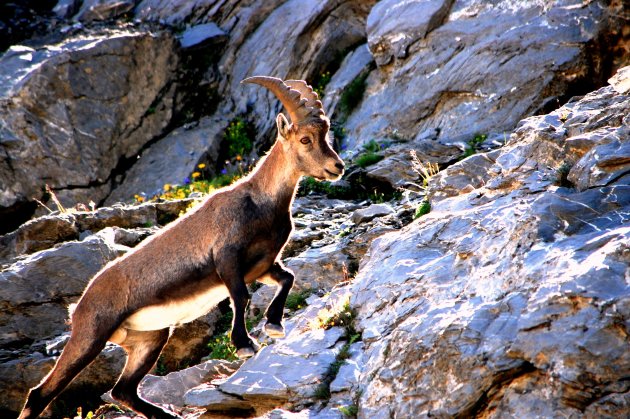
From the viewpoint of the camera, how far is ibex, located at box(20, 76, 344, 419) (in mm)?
8633

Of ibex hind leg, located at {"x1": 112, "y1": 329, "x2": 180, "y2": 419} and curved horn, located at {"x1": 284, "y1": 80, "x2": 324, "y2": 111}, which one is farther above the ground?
curved horn, located at {"x1": 284, "y1": 80, "x2": 324, "y2": 111}

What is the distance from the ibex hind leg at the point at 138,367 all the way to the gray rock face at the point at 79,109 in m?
9.79

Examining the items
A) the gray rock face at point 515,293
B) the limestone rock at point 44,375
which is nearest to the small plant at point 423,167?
the gray rock face at point 515,293

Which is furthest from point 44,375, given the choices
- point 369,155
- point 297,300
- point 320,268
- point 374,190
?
point 369,155

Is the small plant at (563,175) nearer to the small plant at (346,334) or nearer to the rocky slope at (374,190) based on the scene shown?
Result: the rocky slope at (374,190)

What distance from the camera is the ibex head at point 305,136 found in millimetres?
8992

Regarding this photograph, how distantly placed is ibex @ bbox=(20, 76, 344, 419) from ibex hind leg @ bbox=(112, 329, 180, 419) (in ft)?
0.04

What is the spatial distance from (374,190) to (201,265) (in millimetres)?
5899

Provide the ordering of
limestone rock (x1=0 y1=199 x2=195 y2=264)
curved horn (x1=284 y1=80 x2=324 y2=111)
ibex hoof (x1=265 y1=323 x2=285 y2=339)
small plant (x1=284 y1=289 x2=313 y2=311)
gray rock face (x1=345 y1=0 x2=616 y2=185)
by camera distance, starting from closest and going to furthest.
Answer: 1. ibex hoof (x1=265 y1=323 x2=285 y2=339)
2. curved horn (x1=284 y1=80 x2=324 y2=111)
3. small plant (x1=284 y1=289 x2=313 y2=311)
4. limestone rock (x1=0 y1=199 x2=195 y2=264)
5. gray rock face (x1=345 y1=0 x2=616 y2=185)

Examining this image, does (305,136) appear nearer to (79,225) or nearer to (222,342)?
(222,342)

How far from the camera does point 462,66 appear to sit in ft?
52.2

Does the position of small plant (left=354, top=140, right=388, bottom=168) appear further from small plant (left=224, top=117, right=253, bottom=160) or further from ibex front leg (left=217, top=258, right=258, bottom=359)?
ibex front leg (left=217, top=258, right=258, bottom=359)

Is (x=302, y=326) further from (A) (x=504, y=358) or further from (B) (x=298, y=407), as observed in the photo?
(A) (x=504, y=358)

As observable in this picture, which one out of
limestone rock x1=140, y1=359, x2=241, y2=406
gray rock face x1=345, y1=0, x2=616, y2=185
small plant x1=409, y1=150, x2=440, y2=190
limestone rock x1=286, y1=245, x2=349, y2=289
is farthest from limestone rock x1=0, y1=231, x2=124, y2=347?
gray rock face x1=345, y1=0, x2=616, y2=185
